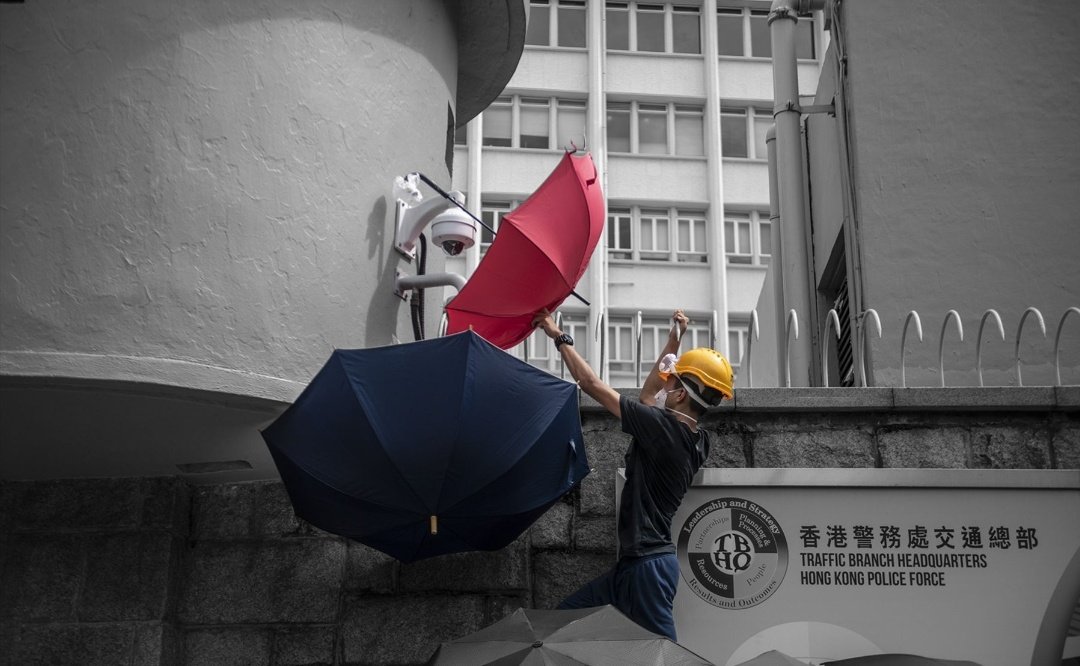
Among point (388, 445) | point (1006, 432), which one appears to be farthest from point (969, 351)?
point (388, 445)

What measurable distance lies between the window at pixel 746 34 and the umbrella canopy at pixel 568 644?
109 ft

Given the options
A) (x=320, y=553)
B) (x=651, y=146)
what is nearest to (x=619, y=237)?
(x=651, y=146)

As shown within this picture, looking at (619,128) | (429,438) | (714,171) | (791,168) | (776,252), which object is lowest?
(429,438)

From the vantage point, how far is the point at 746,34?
38719mm

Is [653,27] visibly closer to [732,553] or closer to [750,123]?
[750,123]

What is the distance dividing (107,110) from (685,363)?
12.4 ft

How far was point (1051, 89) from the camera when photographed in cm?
1308

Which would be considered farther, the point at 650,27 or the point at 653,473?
the point at 650,27

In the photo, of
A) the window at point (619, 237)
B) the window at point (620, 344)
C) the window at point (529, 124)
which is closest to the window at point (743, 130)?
the window at point (619, 237)

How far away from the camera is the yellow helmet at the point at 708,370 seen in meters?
8.18

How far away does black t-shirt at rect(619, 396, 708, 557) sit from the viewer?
8016 millimetres

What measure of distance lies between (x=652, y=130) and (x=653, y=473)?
30.3 m

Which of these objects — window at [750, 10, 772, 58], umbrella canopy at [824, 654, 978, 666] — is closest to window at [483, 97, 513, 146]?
window at [750, 10, 772, 58]

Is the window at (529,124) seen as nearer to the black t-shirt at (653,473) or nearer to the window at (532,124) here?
the window at (532,124)
